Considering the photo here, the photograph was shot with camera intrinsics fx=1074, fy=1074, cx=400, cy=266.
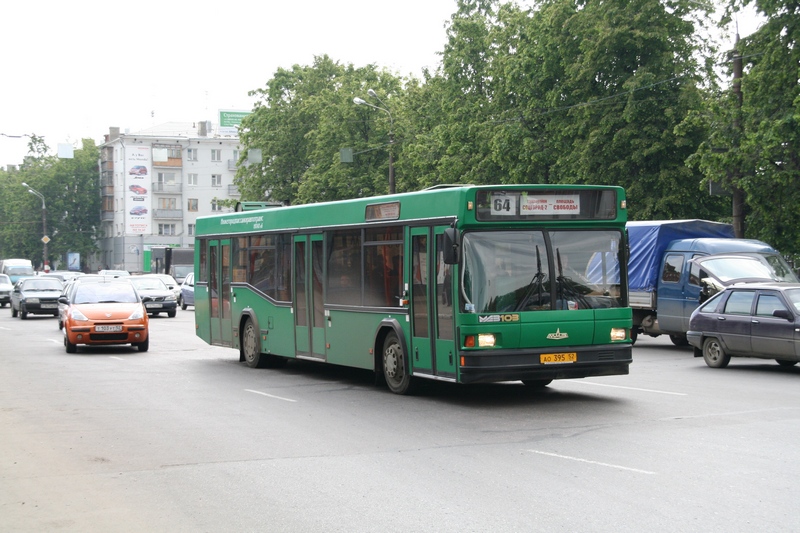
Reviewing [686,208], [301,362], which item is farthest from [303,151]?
[301,362]

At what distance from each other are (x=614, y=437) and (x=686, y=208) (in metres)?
30.0

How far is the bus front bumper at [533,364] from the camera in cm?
1289

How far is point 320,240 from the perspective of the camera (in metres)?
17.1

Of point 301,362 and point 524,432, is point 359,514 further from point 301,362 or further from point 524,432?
point 301,362

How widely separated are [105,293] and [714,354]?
13764mm

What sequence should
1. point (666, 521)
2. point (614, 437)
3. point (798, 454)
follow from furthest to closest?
point (614, 437) < point (798, 454) < point (666, 521)

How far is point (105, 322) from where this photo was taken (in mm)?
23641

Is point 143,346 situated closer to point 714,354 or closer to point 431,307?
point 431,307

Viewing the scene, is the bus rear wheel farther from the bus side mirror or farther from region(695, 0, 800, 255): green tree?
region(695, 0, 800, 255): green tree

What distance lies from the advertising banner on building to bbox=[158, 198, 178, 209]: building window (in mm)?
3741

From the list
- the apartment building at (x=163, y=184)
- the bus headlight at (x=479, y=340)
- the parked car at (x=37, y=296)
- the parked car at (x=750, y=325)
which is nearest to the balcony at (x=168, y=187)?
the apartment building at (x=163, y=184)

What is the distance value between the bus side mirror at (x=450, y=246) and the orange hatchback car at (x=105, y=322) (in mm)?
12459

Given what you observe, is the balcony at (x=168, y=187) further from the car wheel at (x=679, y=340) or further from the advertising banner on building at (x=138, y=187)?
the car wheel at (x=679, y=340)

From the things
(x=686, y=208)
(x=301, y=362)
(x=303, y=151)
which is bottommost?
(x=301, y=362)
